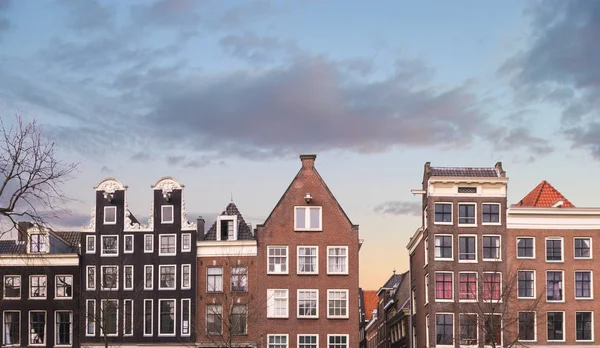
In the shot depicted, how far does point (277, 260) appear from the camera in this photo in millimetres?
66438

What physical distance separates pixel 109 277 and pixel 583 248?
31.2 metres

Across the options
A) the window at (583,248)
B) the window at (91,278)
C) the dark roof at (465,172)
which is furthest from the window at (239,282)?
the window at (583,248)

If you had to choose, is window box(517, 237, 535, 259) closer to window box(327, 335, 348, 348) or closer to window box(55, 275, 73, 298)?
window box(327, 335, 348, 348)

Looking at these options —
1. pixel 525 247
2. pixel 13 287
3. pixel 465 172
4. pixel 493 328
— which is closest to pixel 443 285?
pixel 493 328

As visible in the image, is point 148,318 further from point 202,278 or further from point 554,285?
point 554,285

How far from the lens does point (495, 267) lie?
64312 millimetres

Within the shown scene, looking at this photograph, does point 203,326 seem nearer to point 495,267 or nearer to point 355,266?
point 355,266

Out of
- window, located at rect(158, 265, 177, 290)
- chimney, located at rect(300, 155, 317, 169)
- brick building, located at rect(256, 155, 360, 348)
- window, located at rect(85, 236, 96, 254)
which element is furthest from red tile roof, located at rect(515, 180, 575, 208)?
window, located at rect(85, 236, 96, 254)

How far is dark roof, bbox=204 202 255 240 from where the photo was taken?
6812 centimetres

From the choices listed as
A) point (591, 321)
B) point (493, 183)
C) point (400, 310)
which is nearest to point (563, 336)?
point (591, 321)

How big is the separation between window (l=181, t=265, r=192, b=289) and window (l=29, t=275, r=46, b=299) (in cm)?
995

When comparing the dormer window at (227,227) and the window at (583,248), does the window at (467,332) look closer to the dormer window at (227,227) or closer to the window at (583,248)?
the window at (583,248)

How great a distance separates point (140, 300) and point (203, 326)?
4.65 m

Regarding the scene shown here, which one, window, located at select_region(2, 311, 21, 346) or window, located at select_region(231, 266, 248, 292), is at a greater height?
window, located at select_region(231, 266, 248, 292)
